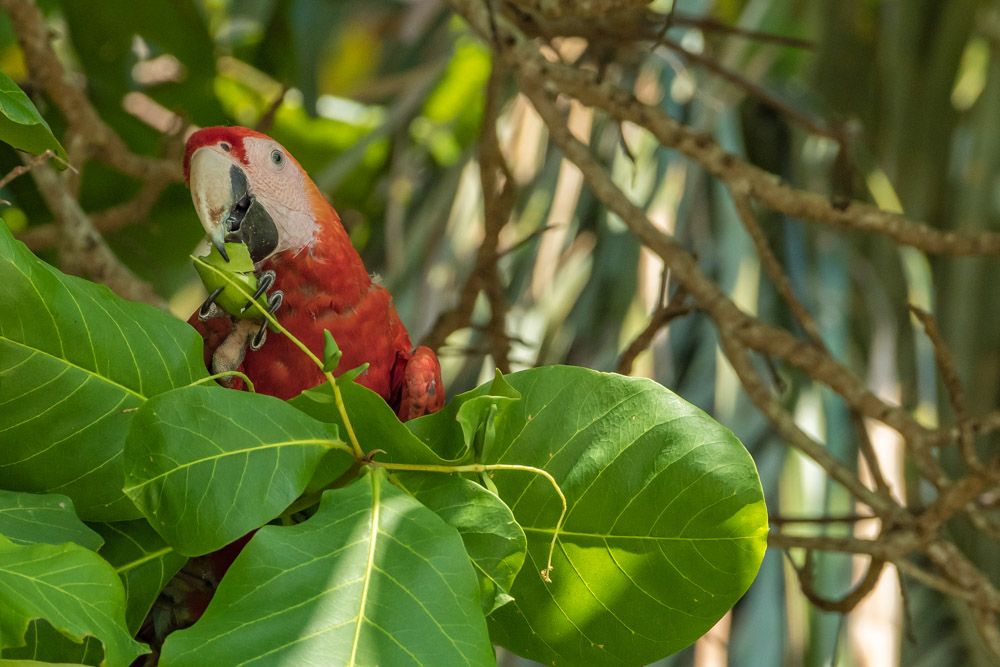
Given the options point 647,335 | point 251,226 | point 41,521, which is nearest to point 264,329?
point 251,226

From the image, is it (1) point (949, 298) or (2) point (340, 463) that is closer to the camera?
(2) point (340, 463)

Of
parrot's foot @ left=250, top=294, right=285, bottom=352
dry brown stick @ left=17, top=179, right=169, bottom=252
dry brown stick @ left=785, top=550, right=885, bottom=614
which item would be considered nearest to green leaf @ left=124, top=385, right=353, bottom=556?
parrot's foot @ left=250, top=294, right=285, bottom=352

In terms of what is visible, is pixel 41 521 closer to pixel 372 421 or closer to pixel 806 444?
pixel 372 421

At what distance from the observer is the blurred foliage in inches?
54.5

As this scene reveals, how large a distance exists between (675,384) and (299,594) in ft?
3.92

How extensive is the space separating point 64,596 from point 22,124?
285 mm

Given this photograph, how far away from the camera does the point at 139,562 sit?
18.3 inches

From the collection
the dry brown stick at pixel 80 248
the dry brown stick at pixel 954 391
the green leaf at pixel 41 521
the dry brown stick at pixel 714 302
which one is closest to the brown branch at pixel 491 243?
the dry brown stick at pixel 714 302

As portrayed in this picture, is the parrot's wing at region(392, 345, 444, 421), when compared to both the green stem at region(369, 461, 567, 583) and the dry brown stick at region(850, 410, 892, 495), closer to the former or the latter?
the green stem at region(369, 461, 567, 583)

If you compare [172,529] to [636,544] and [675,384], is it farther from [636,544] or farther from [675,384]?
[675,384]

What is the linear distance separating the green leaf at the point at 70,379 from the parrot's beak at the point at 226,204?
0.27 metres

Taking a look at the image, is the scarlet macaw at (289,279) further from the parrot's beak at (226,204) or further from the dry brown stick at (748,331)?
the dry brown stick at (748,331)

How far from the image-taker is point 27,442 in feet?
1.48

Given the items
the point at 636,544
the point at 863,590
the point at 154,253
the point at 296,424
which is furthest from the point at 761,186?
the point at 154,253
